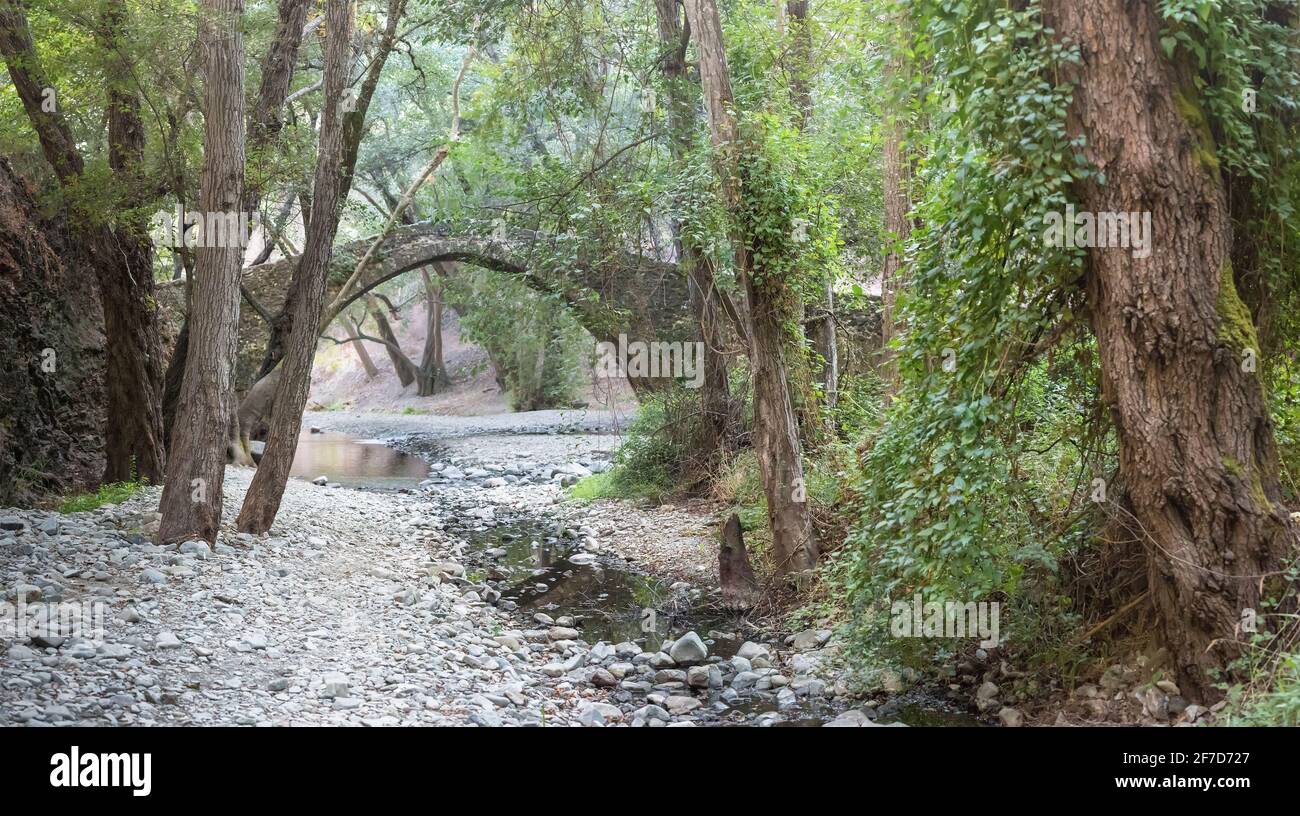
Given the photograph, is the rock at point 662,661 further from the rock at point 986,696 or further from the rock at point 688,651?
the rock at point 986,696

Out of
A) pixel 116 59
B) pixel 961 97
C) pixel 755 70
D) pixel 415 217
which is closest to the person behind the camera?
pixel 961 97

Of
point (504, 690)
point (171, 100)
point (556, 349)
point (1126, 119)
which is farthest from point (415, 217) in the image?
point (1126, 119)

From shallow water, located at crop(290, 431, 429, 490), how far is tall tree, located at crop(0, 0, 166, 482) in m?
4.60

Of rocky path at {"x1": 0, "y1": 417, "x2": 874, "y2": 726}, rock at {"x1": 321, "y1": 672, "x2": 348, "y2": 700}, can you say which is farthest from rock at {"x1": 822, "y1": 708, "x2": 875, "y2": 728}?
rock at {"x1": 321, "y1": 672, "x2": 348, "y2": 700}

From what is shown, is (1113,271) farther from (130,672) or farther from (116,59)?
(116,59)

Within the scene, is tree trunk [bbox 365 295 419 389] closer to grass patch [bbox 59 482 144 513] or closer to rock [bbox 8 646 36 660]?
grass patch [bbox 59 482 144 513]

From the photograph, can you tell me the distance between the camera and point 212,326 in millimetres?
8555

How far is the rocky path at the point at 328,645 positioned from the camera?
549 centimetres

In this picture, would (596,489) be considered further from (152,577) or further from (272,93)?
(152,577)

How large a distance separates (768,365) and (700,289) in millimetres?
2292

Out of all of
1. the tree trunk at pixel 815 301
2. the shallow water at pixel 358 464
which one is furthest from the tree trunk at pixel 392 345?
the tree trunk at pixel 815 301

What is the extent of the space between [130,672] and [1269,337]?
20.5ft

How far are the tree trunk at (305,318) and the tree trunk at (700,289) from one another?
326cm

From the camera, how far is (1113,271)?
484 centimetres
